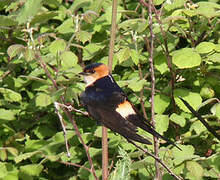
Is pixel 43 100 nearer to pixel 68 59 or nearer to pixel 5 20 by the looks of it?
pixel 68 59

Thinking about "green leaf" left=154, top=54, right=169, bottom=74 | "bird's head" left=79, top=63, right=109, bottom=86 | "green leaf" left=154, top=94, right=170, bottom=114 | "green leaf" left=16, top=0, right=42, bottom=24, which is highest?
"green leaf" left=16, top=0, right=42, bottom=24

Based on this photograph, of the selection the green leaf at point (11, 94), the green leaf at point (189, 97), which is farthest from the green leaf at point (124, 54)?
the green leaf at point (11, 94)

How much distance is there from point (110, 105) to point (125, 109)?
0.06 meters

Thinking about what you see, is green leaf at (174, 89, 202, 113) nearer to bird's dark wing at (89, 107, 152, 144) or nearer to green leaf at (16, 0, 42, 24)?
bird's dark wing at (89, 107, 152, 144)

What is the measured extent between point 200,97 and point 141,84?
1.51ft

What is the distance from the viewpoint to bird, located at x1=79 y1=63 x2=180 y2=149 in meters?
1.44

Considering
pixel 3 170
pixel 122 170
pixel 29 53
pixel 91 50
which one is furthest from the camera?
pixel 3 170

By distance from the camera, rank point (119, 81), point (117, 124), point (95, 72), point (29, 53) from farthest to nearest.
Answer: point (119, 81) → point (29, 53) → point (95, 72) → point (117, 124)

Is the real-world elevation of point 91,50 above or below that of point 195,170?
Answer: above

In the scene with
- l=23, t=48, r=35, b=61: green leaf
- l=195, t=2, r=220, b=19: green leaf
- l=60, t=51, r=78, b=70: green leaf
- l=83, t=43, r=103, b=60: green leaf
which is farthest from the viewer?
l=83, t=43, r=103, b=60: green leaf

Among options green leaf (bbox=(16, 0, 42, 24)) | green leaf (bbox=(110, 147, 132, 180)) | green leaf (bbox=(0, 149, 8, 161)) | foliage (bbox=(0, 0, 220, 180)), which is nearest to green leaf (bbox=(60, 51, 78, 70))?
foliage (bbox=(0, 0, 220, 180))

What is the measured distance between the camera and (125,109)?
151cm

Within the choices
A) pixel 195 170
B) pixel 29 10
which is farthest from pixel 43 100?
pixel 29 10

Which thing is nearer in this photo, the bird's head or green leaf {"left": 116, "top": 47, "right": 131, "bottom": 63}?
the bird's head
